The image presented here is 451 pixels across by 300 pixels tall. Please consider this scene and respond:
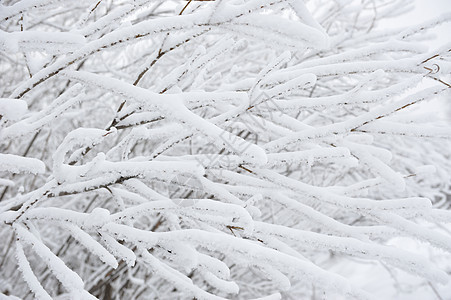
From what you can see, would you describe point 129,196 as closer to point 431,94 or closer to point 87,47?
point 87,47

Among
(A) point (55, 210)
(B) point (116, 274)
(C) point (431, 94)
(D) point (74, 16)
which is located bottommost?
(B) point (116, 274)

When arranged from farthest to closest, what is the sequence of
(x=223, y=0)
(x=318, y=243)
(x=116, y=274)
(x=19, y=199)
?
(x=116, y=274) < (x=19, y=199) < (x=318, y=243) < (x=223, y=0)

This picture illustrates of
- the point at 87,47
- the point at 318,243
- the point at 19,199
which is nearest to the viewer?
the point at 87,47

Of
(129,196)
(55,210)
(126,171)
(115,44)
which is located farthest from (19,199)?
(115,44)

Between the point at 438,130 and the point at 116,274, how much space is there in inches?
95.2

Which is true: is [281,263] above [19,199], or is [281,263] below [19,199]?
below

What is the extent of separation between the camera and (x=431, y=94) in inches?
32.4

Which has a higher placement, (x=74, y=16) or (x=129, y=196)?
(x=74, y=16)

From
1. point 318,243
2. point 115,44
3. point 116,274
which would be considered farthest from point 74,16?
point 318,243

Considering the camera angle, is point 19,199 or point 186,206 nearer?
point 186,206

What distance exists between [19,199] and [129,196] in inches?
12.8

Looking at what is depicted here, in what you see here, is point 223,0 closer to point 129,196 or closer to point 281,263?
point 281,263

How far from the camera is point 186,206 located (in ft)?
2.79

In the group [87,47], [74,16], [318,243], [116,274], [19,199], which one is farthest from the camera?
[74,16]
